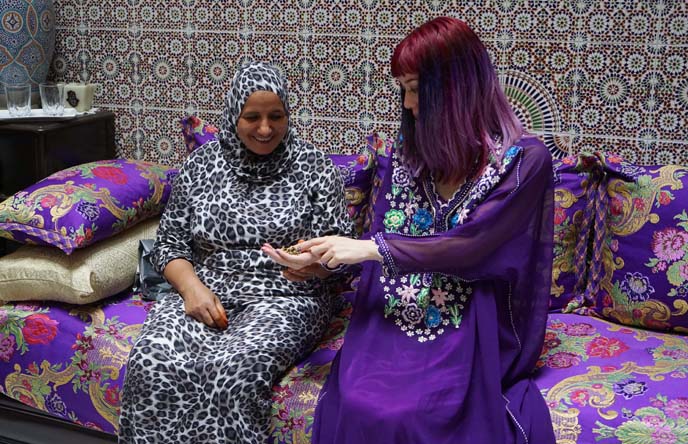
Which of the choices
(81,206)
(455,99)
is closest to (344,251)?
(455,99)

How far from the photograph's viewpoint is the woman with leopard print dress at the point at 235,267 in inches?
77.9

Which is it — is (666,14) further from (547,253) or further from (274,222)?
(274,222)

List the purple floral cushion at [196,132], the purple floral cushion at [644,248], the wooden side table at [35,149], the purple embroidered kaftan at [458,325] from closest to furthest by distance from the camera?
the purple embroidered kaftan at [458,325] → the purple floral cushion at [644,248] → the purple floral cushion at [196,132] → the wooden side table at [35,149]

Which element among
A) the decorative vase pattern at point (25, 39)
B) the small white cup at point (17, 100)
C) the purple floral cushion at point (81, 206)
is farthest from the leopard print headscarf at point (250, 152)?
the decorative vase pattern at point (25, 39)

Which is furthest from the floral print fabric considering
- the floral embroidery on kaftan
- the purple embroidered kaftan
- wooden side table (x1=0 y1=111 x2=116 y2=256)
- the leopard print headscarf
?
wooden side table (x1=0 y1=111 x2=116 y2=256)

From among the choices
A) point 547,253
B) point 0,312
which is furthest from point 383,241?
point 0,312

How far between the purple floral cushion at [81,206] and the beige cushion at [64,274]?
0.15ft

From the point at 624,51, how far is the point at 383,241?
1172 millimetres

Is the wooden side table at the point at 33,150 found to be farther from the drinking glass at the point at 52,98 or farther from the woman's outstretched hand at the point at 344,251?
the woman's outstretched hand at the point at 344,251

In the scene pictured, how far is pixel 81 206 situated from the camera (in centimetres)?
244

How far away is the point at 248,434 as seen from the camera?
192 cm

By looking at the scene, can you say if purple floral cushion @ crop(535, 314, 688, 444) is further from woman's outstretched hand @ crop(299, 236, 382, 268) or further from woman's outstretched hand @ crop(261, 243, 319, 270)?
woman's outstretched hand @ crop(261, 243, 319, 270)

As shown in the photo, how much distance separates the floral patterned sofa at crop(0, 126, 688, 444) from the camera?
6.59 feet

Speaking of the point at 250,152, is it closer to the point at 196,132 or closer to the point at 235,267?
the point at 235,267
